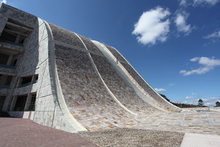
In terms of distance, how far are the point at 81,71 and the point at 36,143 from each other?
9.92 metres

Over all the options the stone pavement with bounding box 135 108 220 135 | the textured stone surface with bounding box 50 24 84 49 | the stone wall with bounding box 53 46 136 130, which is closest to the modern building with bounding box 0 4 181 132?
the stone wall with bounding box 53 46 136 130

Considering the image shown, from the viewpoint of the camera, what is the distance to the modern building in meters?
8.34

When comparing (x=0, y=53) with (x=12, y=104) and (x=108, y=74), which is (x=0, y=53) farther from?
(x=108, y=74)

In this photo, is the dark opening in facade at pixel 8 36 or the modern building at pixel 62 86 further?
Result: the dark opening in facade at pixel 8 36

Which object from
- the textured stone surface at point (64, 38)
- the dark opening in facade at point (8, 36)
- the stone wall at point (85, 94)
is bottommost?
the stone wall at point (85, 94)

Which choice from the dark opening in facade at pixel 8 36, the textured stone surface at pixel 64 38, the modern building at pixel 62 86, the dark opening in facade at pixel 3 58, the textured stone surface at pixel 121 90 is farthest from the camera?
the dark opening in facade at pixel 8 36

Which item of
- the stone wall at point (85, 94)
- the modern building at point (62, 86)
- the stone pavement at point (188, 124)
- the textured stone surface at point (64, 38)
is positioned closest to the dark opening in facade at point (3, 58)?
the modern building at point (62, 86)

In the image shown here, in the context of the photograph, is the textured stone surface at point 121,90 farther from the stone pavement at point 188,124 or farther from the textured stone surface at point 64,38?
the stone pavement at point 188,124

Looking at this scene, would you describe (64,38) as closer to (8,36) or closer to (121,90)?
(8,36)

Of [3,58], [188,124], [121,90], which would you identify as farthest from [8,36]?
[188,124]

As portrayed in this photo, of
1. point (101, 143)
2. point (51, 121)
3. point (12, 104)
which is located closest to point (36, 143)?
point (101, 143)

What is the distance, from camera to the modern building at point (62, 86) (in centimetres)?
834

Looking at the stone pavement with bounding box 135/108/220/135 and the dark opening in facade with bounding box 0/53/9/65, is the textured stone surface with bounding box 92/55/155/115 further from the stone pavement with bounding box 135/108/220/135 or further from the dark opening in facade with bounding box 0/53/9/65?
Result: the dark opening in facade with bounding box 0/53/9/65

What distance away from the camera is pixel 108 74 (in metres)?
16.8
